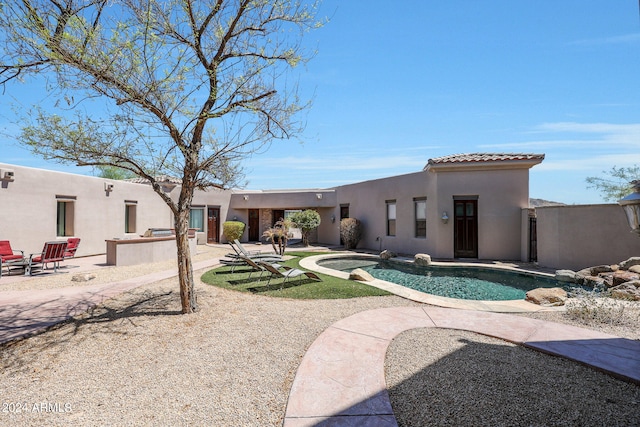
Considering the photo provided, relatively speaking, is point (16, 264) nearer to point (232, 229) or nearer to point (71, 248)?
point (71, 248)

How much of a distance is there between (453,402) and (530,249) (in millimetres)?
12206

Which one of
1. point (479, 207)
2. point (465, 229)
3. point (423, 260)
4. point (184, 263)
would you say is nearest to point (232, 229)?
point (423, 260)

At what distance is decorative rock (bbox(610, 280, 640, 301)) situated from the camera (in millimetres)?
6671

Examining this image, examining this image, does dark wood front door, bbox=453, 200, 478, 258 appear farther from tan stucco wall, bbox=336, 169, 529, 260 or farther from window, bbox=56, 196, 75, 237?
window, bbox=56, 196, 75, 237

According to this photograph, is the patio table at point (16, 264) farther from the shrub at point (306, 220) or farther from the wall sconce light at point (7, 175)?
the shrub at point (306, 220)

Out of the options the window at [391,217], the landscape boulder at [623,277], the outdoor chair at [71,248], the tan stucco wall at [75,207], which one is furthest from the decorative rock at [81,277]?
the landscape boulder at [623,277]

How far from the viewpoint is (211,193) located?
21062mm

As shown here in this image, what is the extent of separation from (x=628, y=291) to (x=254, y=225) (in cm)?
2035

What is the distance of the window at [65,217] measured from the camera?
13672mm

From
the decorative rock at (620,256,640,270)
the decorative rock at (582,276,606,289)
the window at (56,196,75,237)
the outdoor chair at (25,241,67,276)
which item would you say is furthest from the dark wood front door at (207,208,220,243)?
the decorative rock at (620,256,640,270)

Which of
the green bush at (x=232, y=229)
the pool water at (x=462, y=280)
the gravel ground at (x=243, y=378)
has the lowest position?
the pool water at (x=462, y=280)

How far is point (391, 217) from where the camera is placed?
16.6 metres

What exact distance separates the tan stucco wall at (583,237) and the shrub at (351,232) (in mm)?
8658

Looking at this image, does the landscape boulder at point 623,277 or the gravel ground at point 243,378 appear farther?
the landscape boulder at point 623,277
